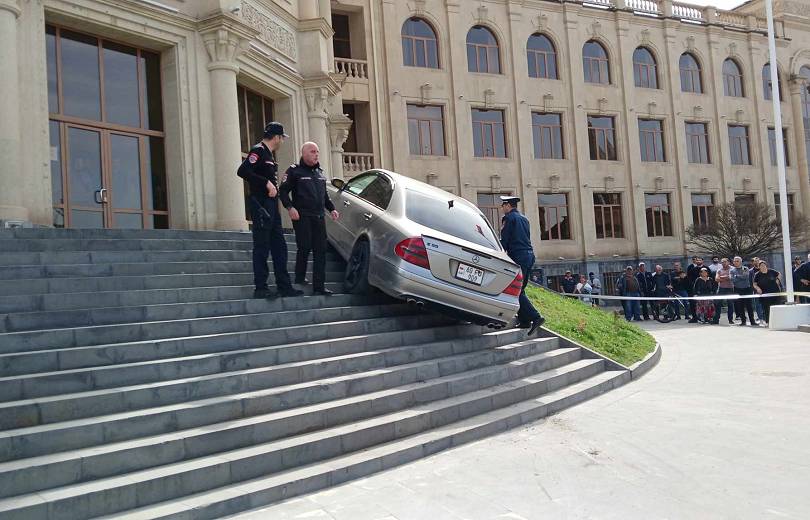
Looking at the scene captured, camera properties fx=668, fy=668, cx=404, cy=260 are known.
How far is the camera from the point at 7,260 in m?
7.46

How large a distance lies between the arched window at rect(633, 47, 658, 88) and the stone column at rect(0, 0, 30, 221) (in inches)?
1192

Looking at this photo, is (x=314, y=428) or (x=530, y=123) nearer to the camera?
(x=314, y=428)

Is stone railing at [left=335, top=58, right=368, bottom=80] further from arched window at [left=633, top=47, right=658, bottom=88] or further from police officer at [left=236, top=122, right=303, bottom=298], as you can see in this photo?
police officer at [left=236, top=122, right=303, bottom=298]

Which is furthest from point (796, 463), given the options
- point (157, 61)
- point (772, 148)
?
point (772, 148)

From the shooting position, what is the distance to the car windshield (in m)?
8.45

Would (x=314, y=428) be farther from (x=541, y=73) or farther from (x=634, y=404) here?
(x=541, y=73)

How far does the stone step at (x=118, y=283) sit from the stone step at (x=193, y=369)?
5.02ft

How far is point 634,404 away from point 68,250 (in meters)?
7.05

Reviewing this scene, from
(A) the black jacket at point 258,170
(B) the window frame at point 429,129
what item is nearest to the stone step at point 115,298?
(A) the black jacket at point 258,170

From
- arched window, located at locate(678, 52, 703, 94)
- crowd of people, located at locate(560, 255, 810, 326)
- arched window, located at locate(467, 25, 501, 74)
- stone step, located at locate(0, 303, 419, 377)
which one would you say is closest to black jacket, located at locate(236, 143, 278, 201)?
stone step, located at locate(0, 303, 419, 377)

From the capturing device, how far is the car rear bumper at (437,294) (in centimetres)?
763

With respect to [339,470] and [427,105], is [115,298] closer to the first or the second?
[339,470]

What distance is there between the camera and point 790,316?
48.0 ft

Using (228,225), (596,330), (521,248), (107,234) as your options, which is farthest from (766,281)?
(107,234)
